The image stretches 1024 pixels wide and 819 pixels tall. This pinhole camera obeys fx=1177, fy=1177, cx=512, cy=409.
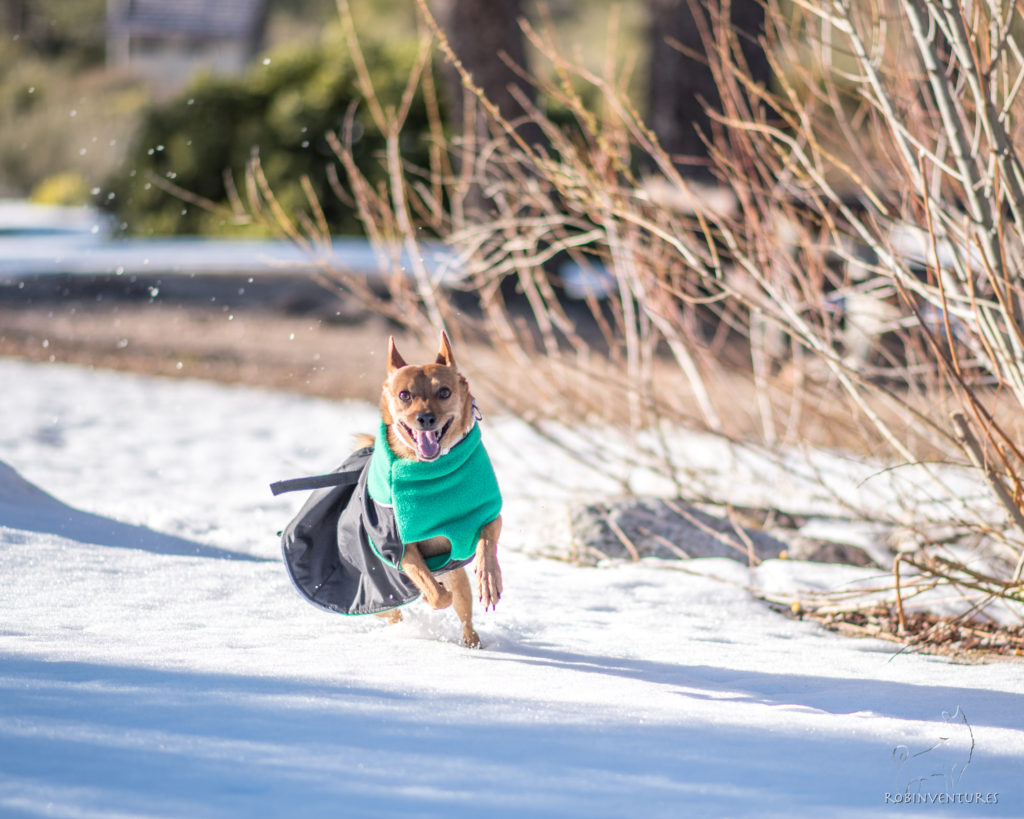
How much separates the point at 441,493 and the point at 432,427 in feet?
0.69

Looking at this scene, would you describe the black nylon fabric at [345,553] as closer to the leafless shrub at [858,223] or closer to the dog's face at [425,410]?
the dog's face at [425,410]

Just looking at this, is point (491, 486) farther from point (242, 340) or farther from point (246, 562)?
point (242, 340)

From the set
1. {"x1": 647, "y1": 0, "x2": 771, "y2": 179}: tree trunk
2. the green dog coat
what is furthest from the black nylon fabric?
{"x1": 647, "y1": 0, "x2": 771, "y2": 179}: tree trunk

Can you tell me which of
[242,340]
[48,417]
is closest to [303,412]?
[48,417]

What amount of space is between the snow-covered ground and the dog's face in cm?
57

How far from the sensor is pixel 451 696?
2.72m

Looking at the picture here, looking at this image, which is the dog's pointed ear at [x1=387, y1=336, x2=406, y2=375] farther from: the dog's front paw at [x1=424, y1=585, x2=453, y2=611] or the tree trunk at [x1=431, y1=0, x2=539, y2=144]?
the tree trunk at [x1=431, y1=0, x2=539, y2=144]

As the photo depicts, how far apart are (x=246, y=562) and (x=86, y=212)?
2049 centimetres

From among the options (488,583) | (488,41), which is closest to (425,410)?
(488,583)

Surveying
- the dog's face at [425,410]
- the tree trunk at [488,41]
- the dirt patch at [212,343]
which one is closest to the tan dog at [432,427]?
the dog's face at [425,410]

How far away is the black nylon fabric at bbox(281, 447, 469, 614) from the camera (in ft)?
10.3

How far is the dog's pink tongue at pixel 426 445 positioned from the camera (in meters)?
2.85

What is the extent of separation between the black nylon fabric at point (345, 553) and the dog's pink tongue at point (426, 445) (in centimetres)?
24

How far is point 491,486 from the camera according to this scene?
9.97ft
